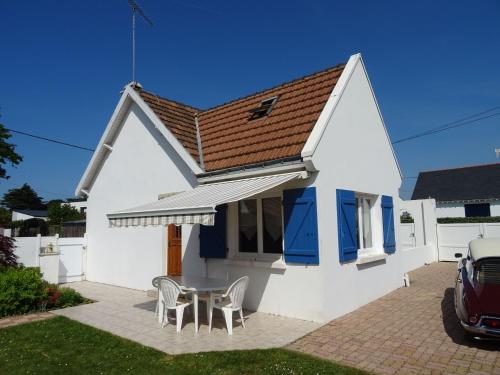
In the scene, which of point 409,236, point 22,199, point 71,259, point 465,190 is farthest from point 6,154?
point 22,199

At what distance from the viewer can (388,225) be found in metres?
15.8

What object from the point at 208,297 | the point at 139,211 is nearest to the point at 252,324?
the point at 208,297

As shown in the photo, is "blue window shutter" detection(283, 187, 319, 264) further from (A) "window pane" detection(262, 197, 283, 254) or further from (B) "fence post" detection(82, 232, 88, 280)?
(B) "fence post" detection(82, 232, 88, 280)

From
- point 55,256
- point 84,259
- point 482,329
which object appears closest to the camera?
point 482,329

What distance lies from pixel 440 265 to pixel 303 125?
18.4m

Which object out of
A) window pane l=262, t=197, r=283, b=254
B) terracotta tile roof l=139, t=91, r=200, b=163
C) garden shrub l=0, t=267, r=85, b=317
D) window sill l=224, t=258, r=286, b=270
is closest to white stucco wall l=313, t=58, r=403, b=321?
window sill l=224, t=258, r=286, b=270

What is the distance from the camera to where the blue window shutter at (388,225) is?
15.5 m

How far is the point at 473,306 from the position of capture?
8.30 m

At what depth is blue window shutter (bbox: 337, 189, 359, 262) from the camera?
11.9m

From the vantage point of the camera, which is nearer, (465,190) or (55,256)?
(55,256)

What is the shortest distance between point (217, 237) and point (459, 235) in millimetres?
21540

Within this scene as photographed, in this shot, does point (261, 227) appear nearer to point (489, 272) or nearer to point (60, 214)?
point (489, 272)

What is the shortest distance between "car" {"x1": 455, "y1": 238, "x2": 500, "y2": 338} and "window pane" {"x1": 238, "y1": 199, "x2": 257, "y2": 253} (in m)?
6.76

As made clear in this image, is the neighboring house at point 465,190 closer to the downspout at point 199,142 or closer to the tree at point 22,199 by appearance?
the downspout at point 199,142
